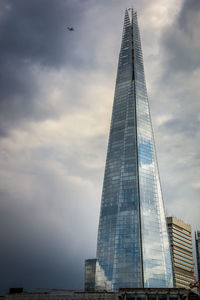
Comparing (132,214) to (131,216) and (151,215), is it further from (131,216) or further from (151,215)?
(151,215)

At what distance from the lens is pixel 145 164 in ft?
606

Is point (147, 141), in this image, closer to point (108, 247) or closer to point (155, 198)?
point (155, 198)

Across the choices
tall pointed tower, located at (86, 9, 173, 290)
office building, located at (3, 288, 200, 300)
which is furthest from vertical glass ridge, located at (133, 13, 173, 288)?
office building, located at (3, 288, 200, 300)

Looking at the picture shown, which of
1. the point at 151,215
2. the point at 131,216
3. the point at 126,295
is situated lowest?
the point at 126,295

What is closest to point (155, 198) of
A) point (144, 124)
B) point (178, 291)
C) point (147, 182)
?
point (147, 182)

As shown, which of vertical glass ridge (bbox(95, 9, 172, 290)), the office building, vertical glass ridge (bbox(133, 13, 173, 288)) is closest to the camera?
the office building

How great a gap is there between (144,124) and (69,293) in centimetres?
9939

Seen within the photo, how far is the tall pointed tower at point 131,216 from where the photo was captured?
162 m

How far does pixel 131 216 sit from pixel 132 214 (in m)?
1.03

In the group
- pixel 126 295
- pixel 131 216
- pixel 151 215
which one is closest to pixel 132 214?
pixel 131 216

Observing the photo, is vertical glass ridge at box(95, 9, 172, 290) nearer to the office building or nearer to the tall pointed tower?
the tall pointed tower

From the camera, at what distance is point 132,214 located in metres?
171

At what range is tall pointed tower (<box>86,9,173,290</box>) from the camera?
162 metres

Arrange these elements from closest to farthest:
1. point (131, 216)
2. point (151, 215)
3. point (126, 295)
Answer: point (126, 295) → point (131, 216) → point (151, 215)
